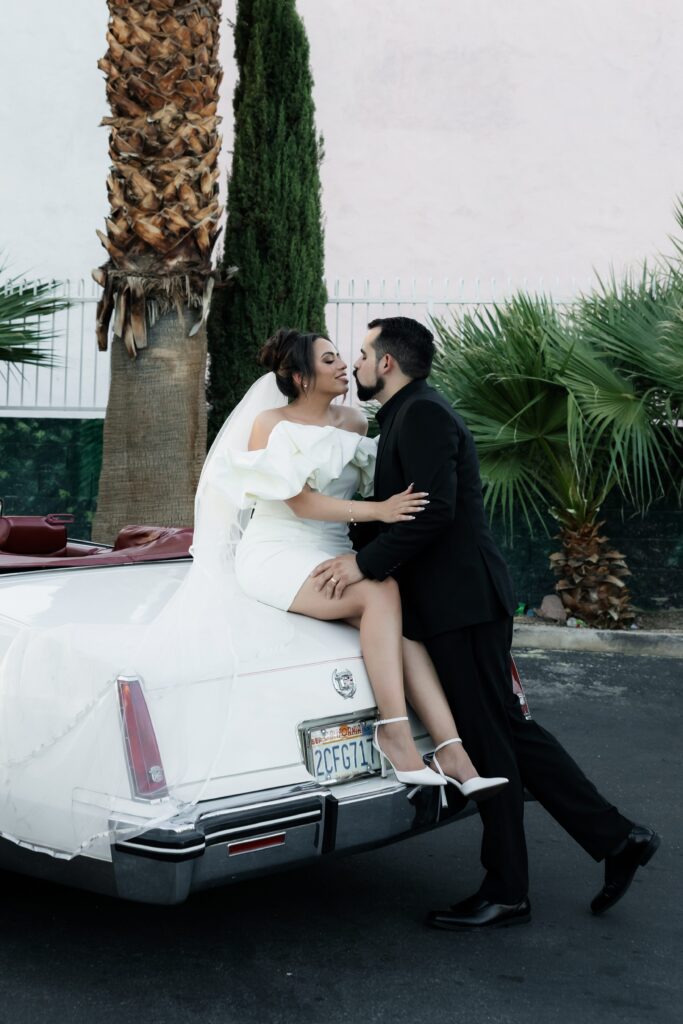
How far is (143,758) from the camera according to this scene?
117 inches

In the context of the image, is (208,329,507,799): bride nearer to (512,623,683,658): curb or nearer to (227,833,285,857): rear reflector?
(227,833,285,857): rear reflector

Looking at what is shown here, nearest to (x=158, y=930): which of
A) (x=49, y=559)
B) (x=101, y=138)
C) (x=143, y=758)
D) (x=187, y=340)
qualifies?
(x=143, y=758)

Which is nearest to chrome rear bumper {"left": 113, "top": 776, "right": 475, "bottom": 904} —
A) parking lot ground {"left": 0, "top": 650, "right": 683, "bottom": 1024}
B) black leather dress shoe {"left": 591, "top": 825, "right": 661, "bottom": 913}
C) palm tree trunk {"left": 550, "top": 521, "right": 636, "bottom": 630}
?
parking lot ground {"left": 0, "top": 650, "right": 683, "bottom": 1024}

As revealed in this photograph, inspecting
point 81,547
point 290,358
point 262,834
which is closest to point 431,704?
point 262,834

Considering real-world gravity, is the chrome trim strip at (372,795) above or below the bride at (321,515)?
below

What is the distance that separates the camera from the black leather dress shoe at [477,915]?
3.62m

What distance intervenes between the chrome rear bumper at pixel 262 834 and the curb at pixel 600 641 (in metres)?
5.69

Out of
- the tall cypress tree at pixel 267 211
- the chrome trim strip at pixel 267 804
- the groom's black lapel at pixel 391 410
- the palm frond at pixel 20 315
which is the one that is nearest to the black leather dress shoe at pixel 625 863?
the chrome trim strip at pixel 267 804

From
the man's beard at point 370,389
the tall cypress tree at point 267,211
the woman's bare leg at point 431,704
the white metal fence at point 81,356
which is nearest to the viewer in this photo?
the woman's bare leg at point 431,704

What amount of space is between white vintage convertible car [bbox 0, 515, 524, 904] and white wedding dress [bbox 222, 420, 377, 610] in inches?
9.9

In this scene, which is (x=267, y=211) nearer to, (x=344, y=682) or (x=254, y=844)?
(x=344, y=682)

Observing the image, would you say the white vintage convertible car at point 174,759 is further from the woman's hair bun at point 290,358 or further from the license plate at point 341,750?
the woman's hair bun at point 290,358

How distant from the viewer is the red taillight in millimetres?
2951

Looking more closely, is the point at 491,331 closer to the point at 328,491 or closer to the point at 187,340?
the point at 187,340
